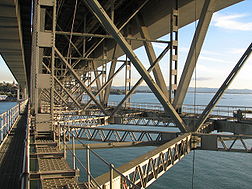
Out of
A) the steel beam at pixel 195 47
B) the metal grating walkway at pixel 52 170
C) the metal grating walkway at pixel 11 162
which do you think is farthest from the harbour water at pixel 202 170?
the metal grating walkway at pixel 52 170

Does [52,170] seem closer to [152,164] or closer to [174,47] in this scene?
[152,164]

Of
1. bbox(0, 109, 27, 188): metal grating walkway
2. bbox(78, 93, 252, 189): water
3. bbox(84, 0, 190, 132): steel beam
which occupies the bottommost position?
bbox(78, 93, 252, 189): water

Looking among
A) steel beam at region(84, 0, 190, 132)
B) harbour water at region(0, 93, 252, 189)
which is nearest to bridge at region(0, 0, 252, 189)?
steel beam at region(84, 0, 190, 132)

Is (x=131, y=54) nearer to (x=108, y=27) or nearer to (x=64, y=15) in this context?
(x=108, y=27)

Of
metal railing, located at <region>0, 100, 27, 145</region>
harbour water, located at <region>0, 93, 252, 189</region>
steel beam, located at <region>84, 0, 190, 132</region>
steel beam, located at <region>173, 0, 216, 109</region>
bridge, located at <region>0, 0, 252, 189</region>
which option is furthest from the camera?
harbour water, located at <region>0, 93, 252, 189</region>

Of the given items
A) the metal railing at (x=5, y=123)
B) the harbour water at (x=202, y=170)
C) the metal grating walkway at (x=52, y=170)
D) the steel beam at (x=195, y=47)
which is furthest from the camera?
the harbour water at (x=202, y=170)

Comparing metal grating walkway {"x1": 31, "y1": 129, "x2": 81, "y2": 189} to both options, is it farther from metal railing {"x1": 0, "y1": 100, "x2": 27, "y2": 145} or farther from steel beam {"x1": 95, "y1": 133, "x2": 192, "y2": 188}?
metal railing {"x1": 0, "y1": 100, "x2": 27, "y2": 145}

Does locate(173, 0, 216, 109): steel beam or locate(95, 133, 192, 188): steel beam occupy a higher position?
locate(173, 0, 216, 109): steel beam

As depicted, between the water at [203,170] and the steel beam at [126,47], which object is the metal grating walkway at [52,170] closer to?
the steel beam at [126,47]

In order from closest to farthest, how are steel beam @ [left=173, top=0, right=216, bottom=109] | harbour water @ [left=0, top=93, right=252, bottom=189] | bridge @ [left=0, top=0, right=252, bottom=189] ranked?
bridge @ [left=0, top=0, right=252, bottom=189], steel beam @ [left=173, top=0, right=216, bottom=109], harbour water @ [left=0, top=93, right=252, bottom=189]

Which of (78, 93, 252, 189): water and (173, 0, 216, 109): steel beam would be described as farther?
(78, 93, 252, 189): water
